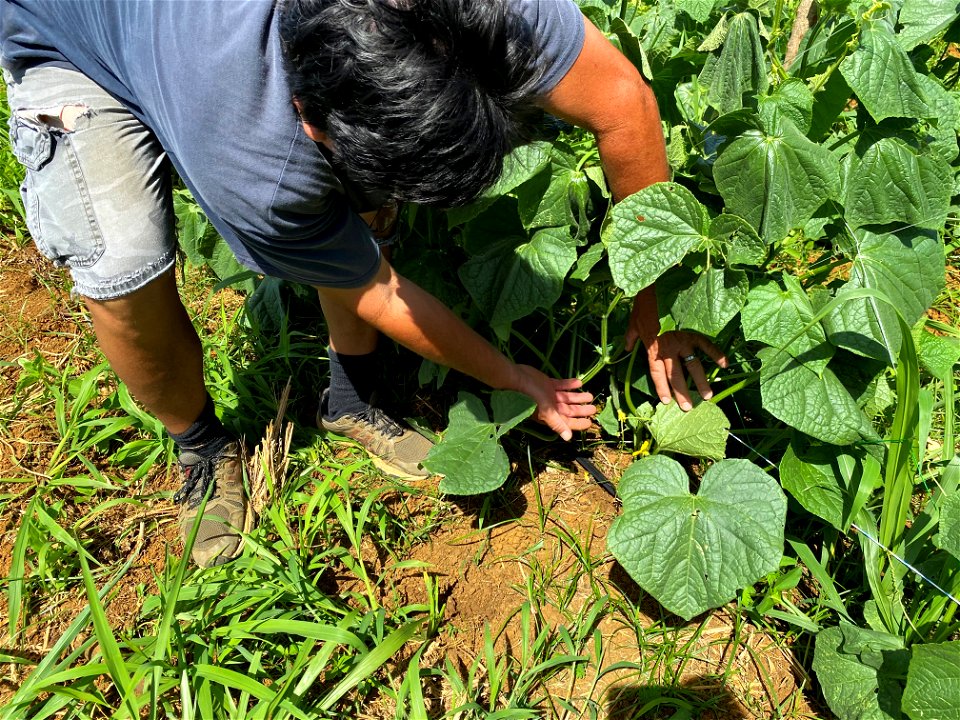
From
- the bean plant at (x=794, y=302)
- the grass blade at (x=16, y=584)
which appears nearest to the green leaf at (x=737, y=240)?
the bean plant at (x=794, y=302)

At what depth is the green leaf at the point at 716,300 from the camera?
161 cm

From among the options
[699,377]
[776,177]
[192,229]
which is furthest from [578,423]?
[192,229]

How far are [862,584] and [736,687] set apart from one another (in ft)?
1.30

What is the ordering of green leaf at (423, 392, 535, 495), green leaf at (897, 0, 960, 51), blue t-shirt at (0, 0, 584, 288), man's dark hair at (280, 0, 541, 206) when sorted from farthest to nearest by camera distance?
green leaf at (423, 392, 535, 495) < green leaf at (897, 0, 960, 51) < blue t-shirt at (0, 0, 584, 288) < man's dark hair at (280, 0, 541, 206)

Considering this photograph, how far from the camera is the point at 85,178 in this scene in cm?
157

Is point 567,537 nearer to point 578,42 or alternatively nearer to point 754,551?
point 754,551

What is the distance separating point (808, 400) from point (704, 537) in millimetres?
366

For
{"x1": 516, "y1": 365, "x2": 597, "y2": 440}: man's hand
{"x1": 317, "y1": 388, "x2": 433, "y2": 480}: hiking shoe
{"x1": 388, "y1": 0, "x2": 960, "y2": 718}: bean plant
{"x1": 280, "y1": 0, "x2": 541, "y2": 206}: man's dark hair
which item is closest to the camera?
{"x1": 280, "y1": 0, "x2": 541, "y2": 206}: man's dark hair

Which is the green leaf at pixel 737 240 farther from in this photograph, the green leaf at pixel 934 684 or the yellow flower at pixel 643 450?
the green leaf at pixel 934 684

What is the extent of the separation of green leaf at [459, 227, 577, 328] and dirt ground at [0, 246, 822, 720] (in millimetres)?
518

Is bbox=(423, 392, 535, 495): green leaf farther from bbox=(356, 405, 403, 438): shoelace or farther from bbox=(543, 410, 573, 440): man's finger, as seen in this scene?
bbox=(356, 405, 403, 438): shoelace

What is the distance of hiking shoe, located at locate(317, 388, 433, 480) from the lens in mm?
2143

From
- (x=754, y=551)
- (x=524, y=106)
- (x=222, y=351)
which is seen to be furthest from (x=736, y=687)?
(x=222, y=351)

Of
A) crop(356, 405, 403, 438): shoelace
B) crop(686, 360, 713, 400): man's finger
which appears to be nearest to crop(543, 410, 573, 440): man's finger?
crop(686, 360, 713, 400): man's finger
